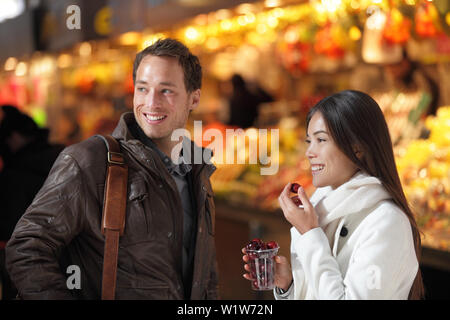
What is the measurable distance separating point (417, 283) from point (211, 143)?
5493mm

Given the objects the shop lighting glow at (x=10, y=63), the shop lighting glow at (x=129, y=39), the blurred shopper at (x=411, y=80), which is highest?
the shop lighting glow at (x=10, y=63)

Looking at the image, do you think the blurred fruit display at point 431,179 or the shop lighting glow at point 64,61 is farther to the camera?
the shop lighting glow at point 64,61

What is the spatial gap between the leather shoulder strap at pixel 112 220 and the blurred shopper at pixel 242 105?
6.20m

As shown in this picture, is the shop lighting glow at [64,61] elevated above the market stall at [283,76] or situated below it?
above

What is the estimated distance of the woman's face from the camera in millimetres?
1982

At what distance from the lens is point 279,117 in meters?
7.86

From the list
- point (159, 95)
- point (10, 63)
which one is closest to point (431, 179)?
point (159, 95)

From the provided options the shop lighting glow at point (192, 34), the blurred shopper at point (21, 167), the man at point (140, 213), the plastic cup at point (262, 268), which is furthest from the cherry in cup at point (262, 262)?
the shop lighting glow at point (192, 34)

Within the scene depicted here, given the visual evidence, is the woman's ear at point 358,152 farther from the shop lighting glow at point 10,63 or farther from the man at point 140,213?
the shop lighting glow at point 10,63

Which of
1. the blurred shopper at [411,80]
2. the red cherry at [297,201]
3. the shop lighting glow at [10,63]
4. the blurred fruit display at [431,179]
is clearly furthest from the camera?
the shop lighting glow at [10,63]

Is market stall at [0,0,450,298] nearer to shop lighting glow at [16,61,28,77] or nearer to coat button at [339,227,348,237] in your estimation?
shop lighting glow at [16,61,28,77]

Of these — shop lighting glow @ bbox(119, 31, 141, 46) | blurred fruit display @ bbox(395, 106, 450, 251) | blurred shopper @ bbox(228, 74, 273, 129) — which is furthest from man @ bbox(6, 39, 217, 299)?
blurred shopper @ bbox(228, 74, 273, 129)

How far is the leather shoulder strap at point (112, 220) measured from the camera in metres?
2.10

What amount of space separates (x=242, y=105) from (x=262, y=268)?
21.3 ft
